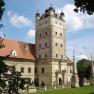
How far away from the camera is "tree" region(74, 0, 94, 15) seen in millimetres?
10633

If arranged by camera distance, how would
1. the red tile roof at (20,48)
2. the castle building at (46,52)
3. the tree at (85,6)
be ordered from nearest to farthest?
the tree at (85,6)
the red tile roof at (20,48)
the castle building at (46,52)

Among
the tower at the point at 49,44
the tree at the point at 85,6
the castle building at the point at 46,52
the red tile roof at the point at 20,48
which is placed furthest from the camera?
the tower at the point at 49,44

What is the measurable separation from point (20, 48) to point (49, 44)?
570 cm

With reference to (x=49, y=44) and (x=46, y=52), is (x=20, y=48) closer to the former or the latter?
(x=46, y=52)

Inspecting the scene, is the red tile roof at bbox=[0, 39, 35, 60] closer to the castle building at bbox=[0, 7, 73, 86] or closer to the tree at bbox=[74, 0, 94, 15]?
the castle building at bbox=[0, 7, 73, 86]

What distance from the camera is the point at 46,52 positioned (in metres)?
51.5

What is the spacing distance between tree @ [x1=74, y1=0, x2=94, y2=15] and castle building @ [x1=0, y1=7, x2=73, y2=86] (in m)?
38.2

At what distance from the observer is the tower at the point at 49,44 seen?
50312 millimetres

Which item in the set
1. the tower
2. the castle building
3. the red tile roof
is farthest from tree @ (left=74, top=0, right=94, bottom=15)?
the tower

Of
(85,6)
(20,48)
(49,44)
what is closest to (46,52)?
(49,44)

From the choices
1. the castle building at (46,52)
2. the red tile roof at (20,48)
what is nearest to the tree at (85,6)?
the red tile roof at (20,48)

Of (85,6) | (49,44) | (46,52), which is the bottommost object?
(85,6)

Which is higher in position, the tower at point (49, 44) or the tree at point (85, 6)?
the tower at point (49, 44)

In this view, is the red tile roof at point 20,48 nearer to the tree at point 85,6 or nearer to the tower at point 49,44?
the tower at point 49,44
